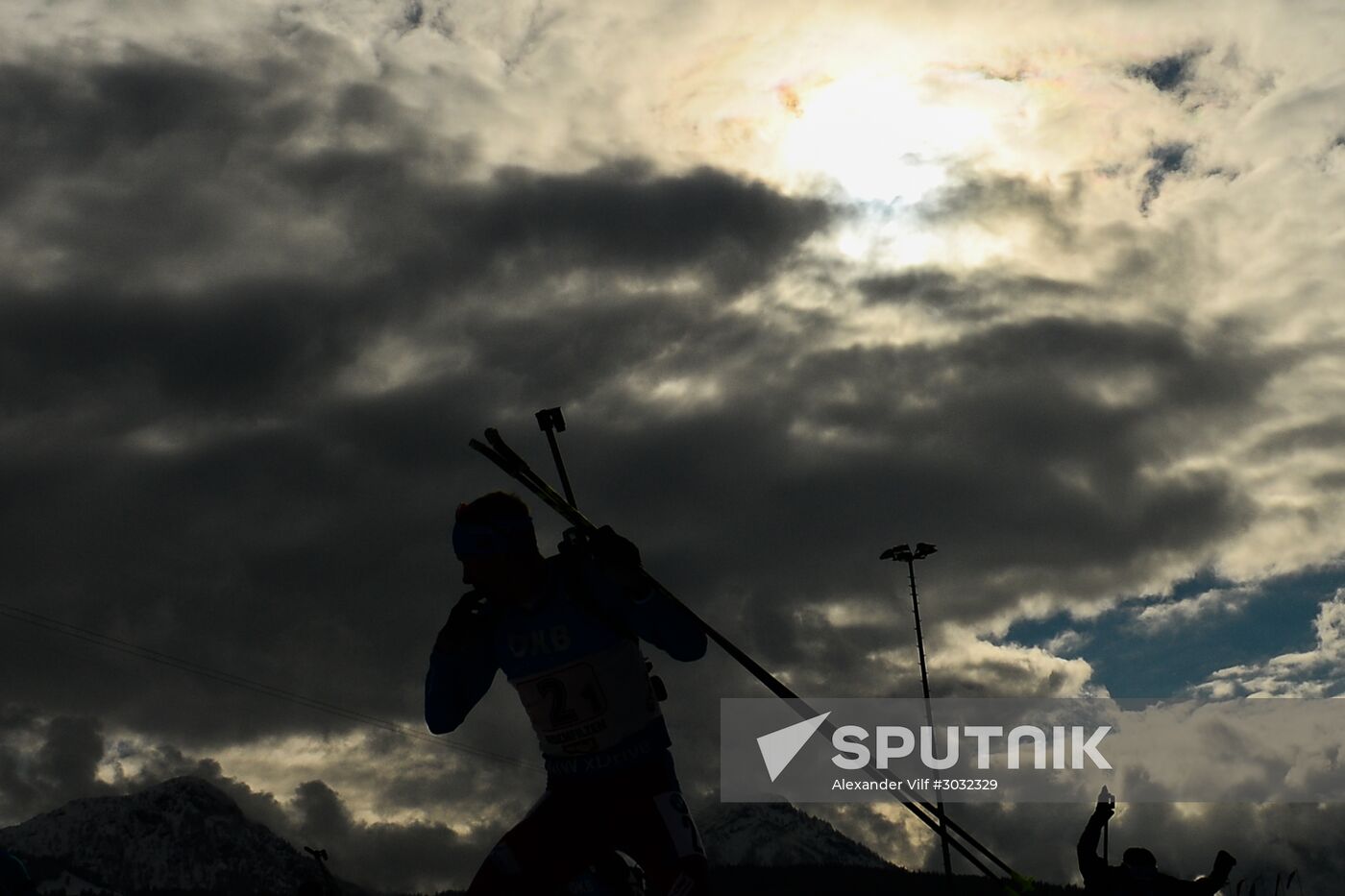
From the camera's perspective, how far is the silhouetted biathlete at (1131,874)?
47.0 ft

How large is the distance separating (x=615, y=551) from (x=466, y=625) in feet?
3.56

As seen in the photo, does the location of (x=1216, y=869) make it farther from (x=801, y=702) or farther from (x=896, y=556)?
(x=896, y=556)

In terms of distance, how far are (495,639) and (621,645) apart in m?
0.77

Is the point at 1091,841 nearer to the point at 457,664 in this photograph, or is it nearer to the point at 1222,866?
the point at 1222,866

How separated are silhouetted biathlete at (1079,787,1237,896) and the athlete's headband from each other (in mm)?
9436

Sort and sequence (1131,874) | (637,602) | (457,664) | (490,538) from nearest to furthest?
(637,602) → (490,538) → (457,664) → (1131,874)

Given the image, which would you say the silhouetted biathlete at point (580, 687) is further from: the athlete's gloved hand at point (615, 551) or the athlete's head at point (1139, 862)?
the athlete's head at point (1139, 862)

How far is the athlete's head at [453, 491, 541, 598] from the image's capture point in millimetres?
7559

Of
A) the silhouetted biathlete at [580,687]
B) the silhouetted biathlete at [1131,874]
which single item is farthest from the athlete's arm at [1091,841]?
the silhouetted biathlete at [580,687]

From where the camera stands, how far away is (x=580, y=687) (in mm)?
7438

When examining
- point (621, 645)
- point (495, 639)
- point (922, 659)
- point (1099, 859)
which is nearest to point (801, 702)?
point (621, 645)

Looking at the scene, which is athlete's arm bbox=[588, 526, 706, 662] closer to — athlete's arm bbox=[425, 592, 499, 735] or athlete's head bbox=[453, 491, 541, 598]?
athlete's head bbox=[453, 491, 541, 598]

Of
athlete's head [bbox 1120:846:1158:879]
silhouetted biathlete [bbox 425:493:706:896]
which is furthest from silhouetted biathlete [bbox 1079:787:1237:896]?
silhouetted biathlete [bbox 425:493:706:896]

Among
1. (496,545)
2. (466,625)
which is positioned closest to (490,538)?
(496,545)
